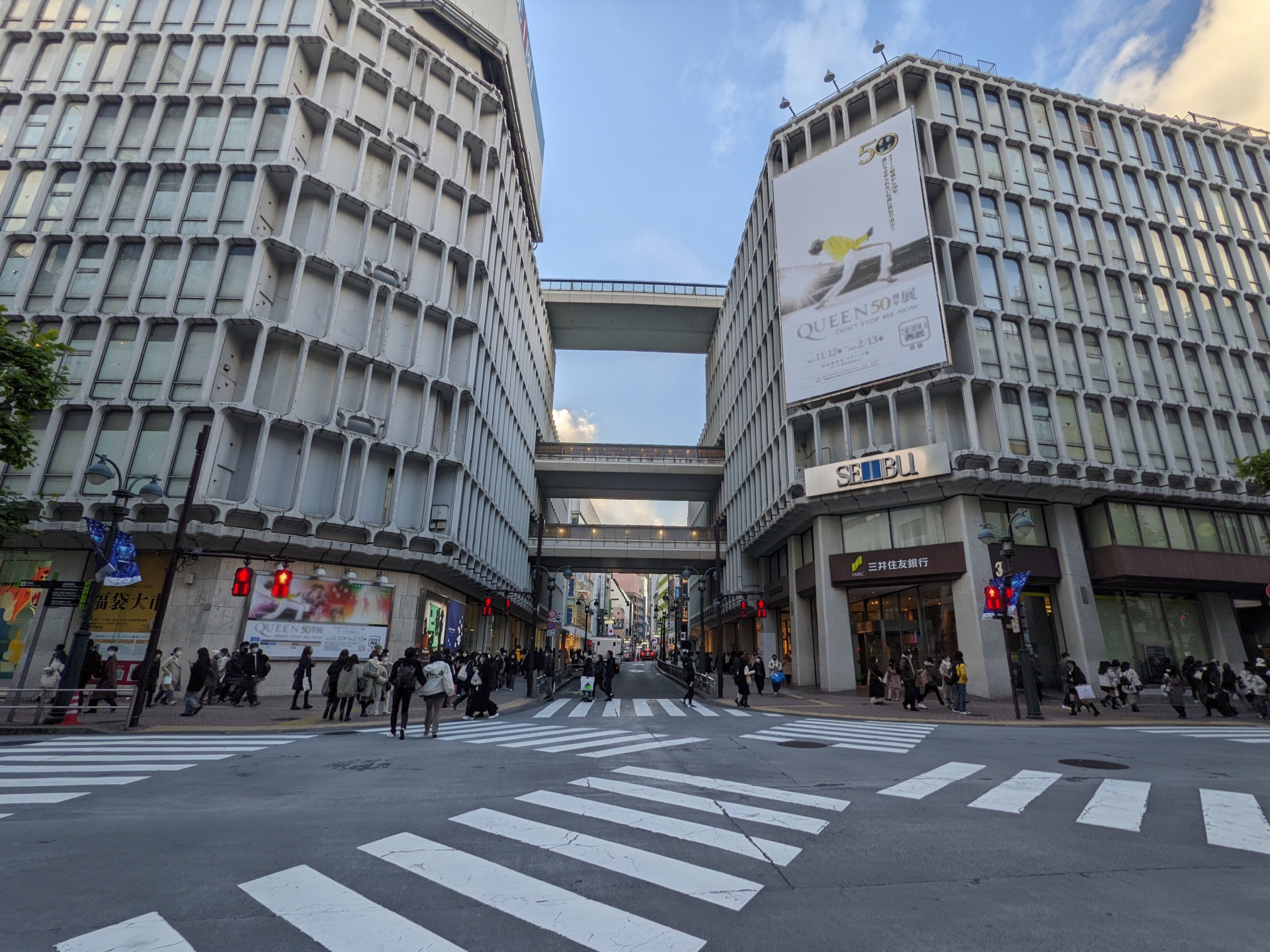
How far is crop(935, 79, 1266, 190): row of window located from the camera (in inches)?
1288

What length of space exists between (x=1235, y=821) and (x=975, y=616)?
20.0 m

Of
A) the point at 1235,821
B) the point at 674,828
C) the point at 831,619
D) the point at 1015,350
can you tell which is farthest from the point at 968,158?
the point at 674,828

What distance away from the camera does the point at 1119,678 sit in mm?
21938

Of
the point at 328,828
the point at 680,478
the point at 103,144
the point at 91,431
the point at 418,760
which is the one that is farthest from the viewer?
the point at 680,478

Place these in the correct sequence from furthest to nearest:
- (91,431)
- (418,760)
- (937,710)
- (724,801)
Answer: (91,431)
(937,710)
(418,760)
(724,801)

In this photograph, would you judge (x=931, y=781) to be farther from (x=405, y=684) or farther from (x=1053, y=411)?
(x=1053, y=411)

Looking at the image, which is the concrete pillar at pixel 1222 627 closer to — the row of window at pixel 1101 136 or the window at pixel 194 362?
the row of window at pixel 1101 136

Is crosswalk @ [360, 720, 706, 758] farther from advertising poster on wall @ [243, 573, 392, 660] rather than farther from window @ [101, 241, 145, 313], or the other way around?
window @ [101, 241, 145, 313]

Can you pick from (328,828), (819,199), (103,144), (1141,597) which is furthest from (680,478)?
(328,828)

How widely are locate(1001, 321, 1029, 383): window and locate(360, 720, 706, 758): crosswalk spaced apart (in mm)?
24279

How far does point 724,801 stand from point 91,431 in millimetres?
27284

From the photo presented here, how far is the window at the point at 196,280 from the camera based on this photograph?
25375 mm

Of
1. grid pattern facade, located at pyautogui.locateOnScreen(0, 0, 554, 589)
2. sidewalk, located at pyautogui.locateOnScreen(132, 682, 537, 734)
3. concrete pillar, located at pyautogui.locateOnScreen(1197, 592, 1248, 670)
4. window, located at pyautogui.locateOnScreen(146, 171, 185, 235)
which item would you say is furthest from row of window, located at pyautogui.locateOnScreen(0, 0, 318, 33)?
concrete pillar, located at pyautogui.locateOnScreen(1197, 592, 1248, 670)

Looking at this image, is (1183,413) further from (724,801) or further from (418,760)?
(418,760)
